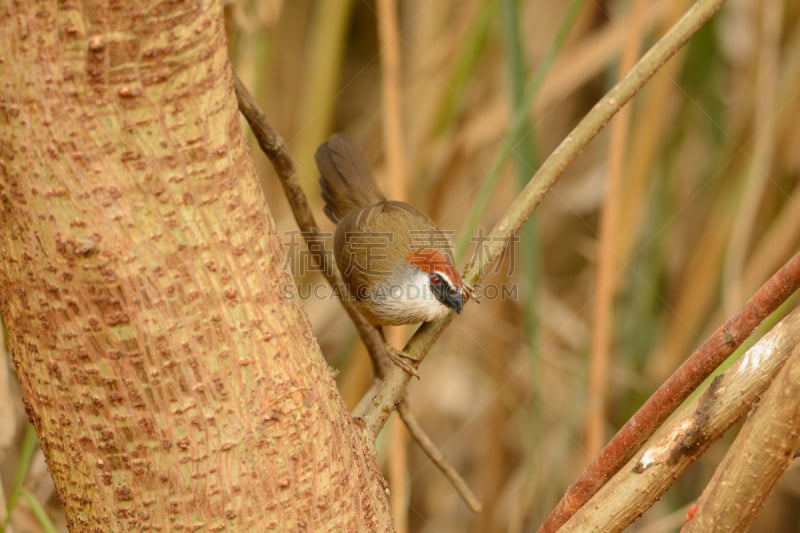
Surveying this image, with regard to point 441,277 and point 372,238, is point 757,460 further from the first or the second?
point 372,238

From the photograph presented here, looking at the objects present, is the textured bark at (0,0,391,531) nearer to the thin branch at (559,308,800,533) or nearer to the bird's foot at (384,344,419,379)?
the thin branch at (559,308,800,533)

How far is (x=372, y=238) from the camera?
116 inches

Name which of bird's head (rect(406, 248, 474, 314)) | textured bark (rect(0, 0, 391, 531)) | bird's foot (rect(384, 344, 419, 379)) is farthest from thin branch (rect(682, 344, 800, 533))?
bird's head (rect(406, 248, 474, 314))

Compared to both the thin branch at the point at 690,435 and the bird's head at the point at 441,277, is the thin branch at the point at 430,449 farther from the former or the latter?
the thin branch at the point at 690,435

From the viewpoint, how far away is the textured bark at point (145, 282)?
957mm

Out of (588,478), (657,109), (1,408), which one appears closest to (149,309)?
(588,478)

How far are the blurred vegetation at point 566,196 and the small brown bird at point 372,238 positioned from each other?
6.0 inches

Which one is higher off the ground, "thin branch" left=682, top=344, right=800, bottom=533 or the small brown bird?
"thin branch" left=682, top=344, right=800, bottom=533

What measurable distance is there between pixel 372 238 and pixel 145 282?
197 cm

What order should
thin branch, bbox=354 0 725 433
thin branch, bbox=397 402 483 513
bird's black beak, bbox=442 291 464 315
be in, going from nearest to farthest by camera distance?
thin branch, bbox=354 0 725 433 < thin branch, bbox=397 402 483 513 < bird's black beak, bbox=442 291 464 315

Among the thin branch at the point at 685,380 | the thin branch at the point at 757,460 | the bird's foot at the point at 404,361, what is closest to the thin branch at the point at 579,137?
the bird's foot at the point at 404,361

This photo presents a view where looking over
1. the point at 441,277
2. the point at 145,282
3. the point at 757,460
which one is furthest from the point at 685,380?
the point at 441,277

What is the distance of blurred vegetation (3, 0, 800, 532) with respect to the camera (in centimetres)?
311

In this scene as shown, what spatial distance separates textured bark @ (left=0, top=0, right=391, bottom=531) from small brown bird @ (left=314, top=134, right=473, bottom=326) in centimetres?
171
